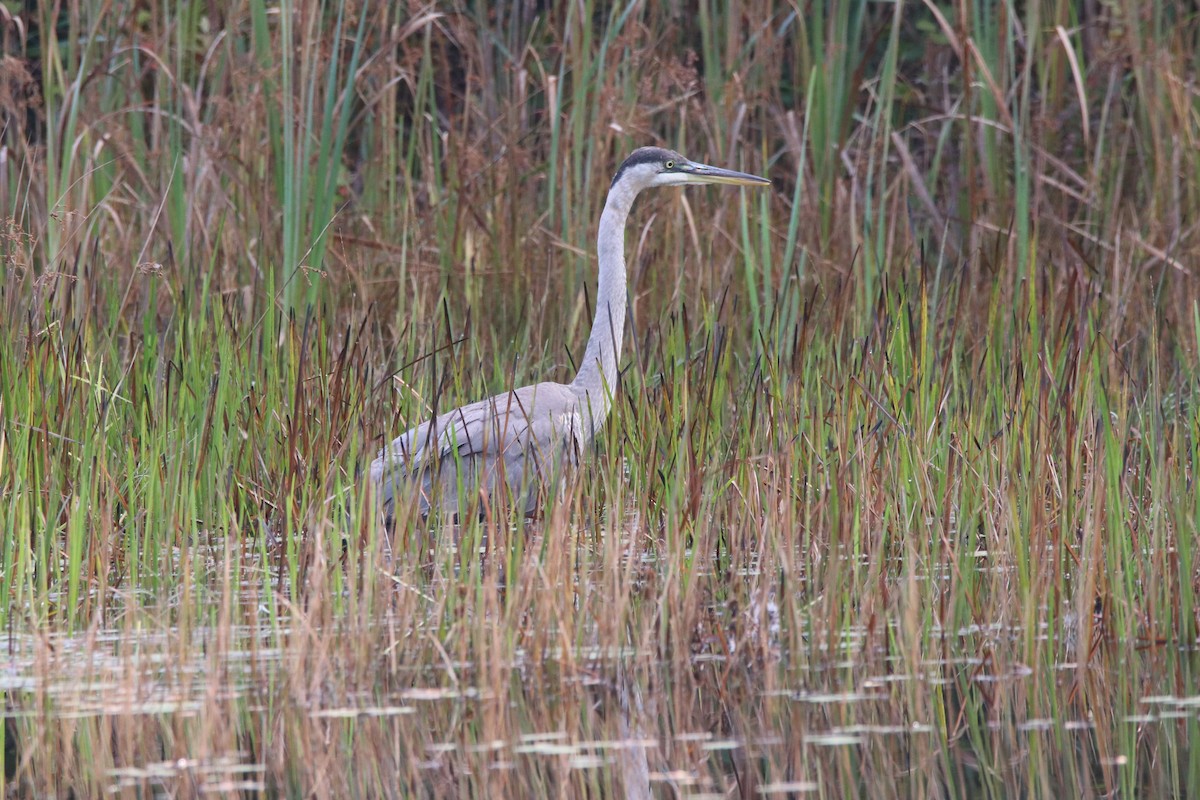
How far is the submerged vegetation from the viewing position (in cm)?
317

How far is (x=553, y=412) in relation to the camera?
529 cm

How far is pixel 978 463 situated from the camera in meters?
4.52

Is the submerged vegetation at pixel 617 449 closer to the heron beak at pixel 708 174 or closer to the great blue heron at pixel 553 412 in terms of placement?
the great blue heron at pixel 553 412

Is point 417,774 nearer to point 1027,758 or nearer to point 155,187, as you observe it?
point 1027,758

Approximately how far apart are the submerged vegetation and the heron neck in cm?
15

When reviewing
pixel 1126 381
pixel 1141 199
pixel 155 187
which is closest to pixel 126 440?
pixel 155 187

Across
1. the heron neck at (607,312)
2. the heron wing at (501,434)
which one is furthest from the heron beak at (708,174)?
the heron wing at (501,434)

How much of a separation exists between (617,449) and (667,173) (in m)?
1.52

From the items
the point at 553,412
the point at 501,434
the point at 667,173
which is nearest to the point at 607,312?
the point at 553,412

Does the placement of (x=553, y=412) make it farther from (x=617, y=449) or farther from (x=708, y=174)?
(x=708, y=174)

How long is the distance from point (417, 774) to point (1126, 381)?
2.53m

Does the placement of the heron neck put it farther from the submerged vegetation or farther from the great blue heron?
the submerged vegetation

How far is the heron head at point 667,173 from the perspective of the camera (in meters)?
5.92

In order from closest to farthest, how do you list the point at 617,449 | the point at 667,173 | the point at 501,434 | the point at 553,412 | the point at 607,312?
the point at 617,449 < the point at 501,434 < the point at 553,412 < the point at 607,312 < the point at 667,173
